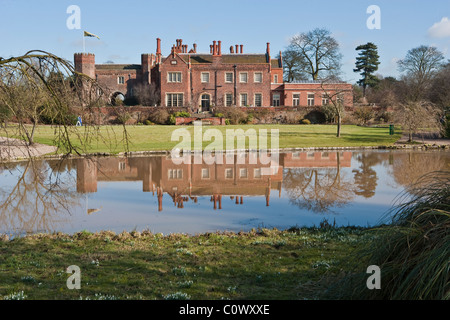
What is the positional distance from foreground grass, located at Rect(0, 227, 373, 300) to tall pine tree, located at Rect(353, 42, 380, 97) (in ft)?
186

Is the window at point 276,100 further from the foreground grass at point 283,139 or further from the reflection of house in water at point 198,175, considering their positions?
the reflection of house in water at point 198,175

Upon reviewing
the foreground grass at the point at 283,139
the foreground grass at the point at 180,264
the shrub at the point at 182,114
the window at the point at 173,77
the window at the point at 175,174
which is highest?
the window at the point at 173,77

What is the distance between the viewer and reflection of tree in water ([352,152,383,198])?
1245cm

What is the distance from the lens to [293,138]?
94.0 ft

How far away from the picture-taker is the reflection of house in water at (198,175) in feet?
39.7

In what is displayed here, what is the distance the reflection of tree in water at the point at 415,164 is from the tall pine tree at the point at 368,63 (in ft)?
134

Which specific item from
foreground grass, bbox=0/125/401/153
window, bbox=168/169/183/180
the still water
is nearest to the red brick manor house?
foreground grass, bbox=0/125/401/153

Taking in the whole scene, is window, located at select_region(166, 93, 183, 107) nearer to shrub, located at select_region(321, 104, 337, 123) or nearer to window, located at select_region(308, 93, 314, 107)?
window, located at select_region(308, 93, 314, 107)

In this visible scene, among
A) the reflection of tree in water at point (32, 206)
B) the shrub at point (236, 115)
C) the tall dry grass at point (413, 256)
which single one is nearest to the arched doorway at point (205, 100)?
the shrub at point (236, 115)

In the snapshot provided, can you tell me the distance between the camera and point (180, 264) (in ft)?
19.2

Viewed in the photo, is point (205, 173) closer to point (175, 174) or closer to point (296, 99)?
point (175, 174)

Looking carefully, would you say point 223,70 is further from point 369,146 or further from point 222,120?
point 369,146

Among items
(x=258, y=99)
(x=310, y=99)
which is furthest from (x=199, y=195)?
(x=310, y=99)

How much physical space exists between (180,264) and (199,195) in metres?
5.89
